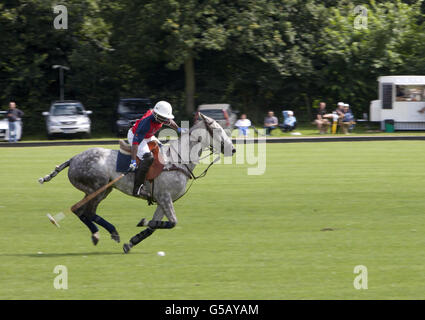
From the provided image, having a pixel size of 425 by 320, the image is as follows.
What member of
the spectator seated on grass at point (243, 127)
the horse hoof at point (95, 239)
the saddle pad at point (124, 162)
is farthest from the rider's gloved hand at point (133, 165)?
the spectator seated on grass at point (243, 127)

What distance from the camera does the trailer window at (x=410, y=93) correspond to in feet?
Answer: 112

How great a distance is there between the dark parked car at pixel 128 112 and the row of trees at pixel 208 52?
2524 millimetres

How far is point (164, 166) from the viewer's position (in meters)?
10.1

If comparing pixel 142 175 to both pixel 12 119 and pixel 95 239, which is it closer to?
pixel 95 239

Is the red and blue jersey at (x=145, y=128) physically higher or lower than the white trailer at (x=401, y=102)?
higher

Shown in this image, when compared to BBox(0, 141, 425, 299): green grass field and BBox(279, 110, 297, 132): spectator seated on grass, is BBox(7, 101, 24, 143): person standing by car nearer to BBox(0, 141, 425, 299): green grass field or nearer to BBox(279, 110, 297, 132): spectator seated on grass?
BBox(279, 110, 297, 132): spectator seated on grass

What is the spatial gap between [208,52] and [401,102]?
35.4 ft

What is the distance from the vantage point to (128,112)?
111ft

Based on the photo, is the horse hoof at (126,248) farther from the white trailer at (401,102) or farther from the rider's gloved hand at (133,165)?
the white trailer at (401,102)

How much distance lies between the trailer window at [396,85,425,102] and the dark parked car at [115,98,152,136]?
11599mm

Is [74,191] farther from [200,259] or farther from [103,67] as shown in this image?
[103,67]

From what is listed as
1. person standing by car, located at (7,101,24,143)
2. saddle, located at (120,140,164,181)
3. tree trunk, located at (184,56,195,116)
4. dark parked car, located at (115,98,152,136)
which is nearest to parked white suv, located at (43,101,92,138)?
dark parked car, located at (115,98,152,136)

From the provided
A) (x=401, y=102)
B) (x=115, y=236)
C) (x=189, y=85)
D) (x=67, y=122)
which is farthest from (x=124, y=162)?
(x=189, y=85)

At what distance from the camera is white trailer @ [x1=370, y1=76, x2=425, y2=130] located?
33.7 m
